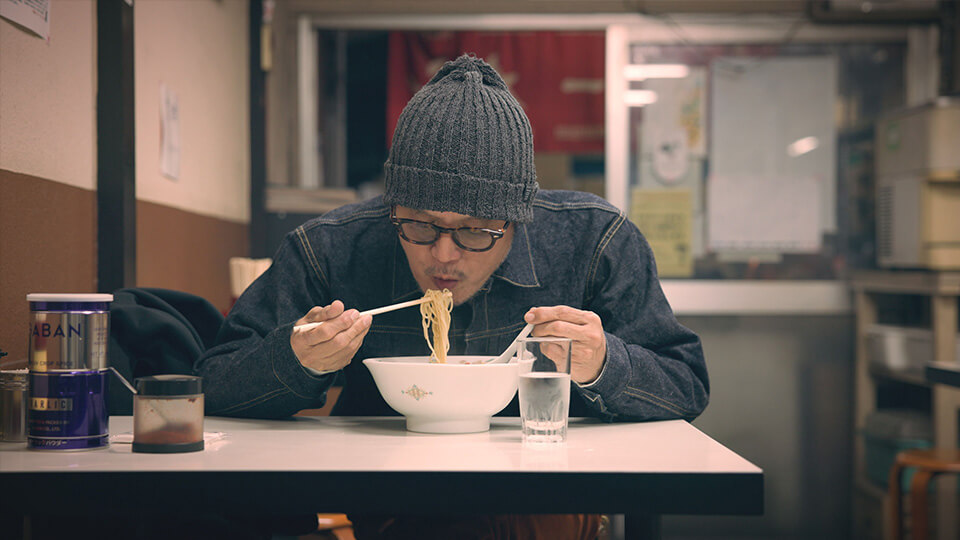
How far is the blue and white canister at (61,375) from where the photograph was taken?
3.70ft

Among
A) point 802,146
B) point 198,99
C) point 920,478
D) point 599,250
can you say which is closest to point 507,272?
point 599,250

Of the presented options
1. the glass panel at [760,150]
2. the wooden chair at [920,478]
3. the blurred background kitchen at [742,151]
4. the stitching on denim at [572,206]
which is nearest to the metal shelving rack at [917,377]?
the blurred background kitchen at [742,151]

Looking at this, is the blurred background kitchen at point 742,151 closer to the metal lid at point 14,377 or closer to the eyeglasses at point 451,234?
the eyeglasses at point 451,234

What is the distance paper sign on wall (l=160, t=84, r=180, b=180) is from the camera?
2.56 metres

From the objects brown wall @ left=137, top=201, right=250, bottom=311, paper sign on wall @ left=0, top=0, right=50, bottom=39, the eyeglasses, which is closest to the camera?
the eyeglasses

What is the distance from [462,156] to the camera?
1.44m

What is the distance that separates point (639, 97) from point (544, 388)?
3.17 meters

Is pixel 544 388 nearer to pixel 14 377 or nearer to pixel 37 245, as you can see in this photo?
pixel 14 377

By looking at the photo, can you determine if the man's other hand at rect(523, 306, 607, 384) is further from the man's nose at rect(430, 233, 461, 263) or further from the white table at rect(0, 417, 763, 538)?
the white table at rect(0, 417, 763, 538)

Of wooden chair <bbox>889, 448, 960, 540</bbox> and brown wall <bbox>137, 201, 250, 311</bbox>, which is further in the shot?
wooden chair <bbox>889, 448, 960, 540</bbox>

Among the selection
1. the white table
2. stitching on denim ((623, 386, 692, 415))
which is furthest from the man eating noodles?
the white table

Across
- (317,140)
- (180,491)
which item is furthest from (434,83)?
(317,140)

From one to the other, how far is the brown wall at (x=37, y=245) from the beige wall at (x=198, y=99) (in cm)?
37

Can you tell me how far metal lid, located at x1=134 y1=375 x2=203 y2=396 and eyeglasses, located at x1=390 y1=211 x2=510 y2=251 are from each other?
19.7 inches
